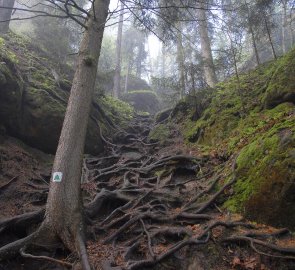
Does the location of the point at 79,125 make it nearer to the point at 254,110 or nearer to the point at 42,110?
the point at 42,110

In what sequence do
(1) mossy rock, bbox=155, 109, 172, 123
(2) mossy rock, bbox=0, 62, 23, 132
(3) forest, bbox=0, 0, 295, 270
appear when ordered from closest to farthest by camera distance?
(3) forest, bbox=0, 0, 295, 270 < (2) mossy rock, bbox=0, 62, 23, 132 < (1) mossy rock, bbox=155, 109, 172, 123

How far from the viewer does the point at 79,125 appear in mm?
6285

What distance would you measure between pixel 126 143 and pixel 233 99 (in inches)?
208

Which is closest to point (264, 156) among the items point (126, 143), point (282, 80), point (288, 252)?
point (288, 252)

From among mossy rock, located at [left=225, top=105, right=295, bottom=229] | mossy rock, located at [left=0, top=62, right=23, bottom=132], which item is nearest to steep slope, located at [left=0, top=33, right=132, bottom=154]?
mossy rock, located at [left=0, top=62, right=23, bottom=132]

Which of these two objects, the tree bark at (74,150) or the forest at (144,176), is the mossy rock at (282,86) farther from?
the tree bark at (74,150)

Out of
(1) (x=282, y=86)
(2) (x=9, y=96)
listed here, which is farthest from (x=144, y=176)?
(2) (x=9, y=96)

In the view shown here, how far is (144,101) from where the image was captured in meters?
35.2

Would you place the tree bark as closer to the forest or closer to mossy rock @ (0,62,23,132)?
the forest

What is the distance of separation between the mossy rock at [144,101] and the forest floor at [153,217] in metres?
23.7

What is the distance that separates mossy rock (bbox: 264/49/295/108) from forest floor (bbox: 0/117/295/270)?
2286 millimetres

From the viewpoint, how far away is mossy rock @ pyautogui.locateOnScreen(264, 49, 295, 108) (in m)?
8.16

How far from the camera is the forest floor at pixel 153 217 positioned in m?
4.74

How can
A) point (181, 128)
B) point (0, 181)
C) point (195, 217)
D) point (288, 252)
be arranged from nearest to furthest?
point (288, 252) < point (195, 217) < point (0, 181) < point (181, 128)
